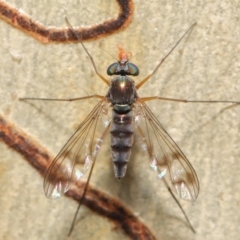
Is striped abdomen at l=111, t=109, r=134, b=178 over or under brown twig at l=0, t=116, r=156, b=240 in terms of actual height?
over

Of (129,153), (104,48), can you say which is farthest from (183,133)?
(104,48)

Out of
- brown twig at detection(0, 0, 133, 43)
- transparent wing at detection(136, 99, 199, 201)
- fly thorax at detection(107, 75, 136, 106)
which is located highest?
brown twig at detection(0, 0, 133, 43)

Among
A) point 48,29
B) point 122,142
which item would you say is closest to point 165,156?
point 122,142

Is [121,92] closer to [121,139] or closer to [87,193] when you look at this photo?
[121,139]

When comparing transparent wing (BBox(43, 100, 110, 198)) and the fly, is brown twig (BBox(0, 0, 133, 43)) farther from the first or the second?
transparent wing (BBox(43, 100, 110, 198))

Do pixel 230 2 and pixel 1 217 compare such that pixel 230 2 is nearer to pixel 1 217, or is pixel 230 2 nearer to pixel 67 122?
pixel 67 122

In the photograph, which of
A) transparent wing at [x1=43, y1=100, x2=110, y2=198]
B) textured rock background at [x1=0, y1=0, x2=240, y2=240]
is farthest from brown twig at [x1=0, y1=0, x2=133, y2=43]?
transparent wing at [x1=43, y1=100, x2=110, y2=198]

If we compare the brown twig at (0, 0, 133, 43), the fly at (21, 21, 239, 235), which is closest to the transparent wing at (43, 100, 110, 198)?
the fly at (21, 21, 239, 235)
